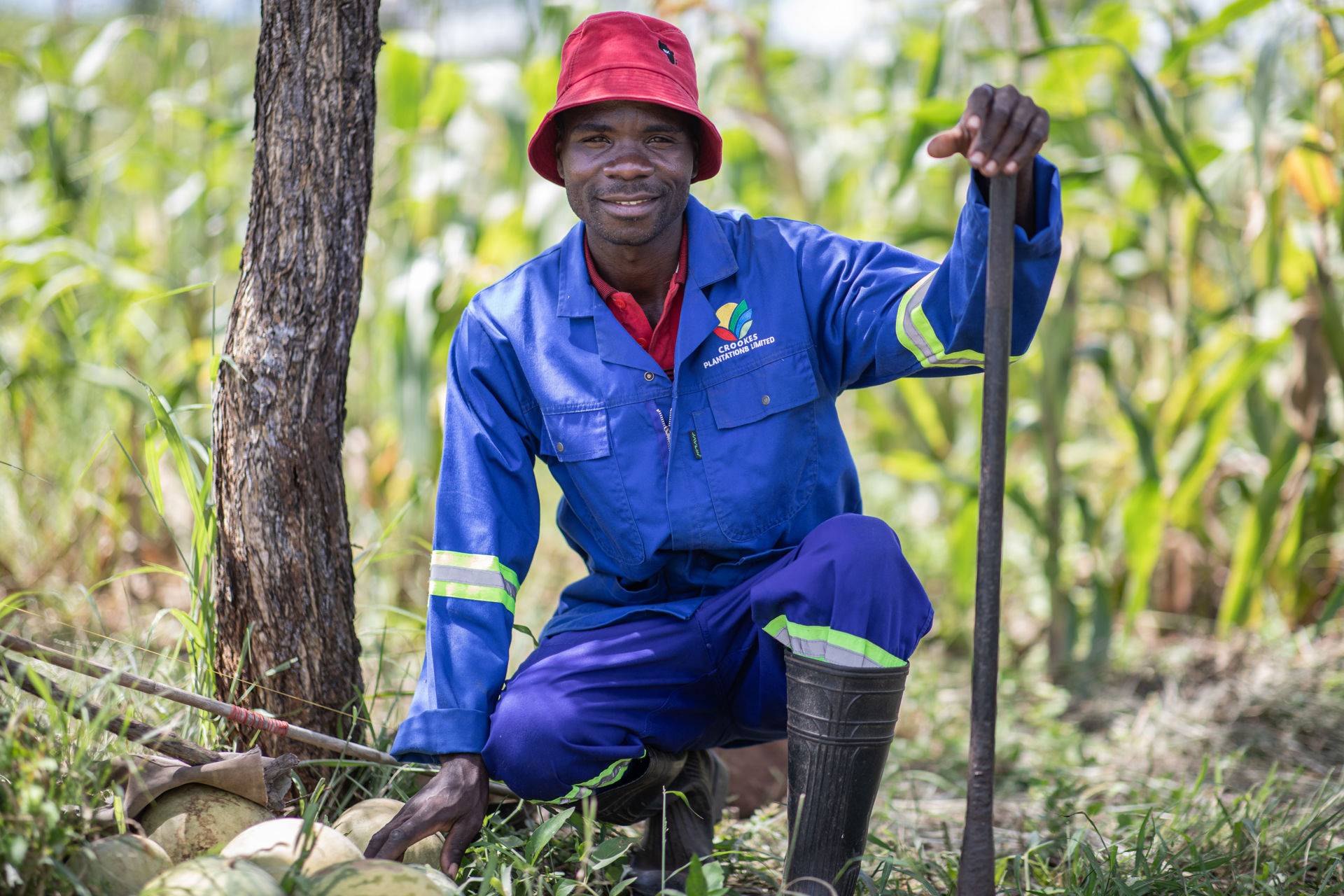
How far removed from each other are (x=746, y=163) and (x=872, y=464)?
49.8 inches

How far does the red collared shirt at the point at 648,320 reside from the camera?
1953 mm

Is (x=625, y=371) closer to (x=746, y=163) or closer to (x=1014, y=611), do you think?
(x=1014, y=611)

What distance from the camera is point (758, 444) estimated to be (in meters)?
1.86

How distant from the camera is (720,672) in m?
1.88

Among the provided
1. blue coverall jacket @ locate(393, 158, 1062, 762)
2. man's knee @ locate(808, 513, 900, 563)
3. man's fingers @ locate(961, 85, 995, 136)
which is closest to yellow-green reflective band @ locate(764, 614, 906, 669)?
man's knee @ locate(808, 513, 900, 563)

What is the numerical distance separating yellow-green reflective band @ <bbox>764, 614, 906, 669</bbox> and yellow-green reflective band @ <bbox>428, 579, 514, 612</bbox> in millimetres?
464

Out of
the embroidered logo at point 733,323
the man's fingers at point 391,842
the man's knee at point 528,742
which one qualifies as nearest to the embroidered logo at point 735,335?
the embroidered logo at point 733,323

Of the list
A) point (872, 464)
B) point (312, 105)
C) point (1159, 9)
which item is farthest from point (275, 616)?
point (1159, 9)

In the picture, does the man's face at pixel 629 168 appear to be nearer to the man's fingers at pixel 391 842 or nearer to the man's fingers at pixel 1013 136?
the man's fingers at pixel 1013 136

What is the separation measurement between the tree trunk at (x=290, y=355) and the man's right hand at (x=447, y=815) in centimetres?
35

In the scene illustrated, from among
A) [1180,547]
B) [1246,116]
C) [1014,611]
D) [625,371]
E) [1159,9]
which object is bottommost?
[1014,611]

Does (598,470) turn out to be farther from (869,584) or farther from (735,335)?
(869,584)

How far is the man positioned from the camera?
5.51 feet

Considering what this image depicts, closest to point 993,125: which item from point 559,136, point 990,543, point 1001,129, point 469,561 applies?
point 1001,129
